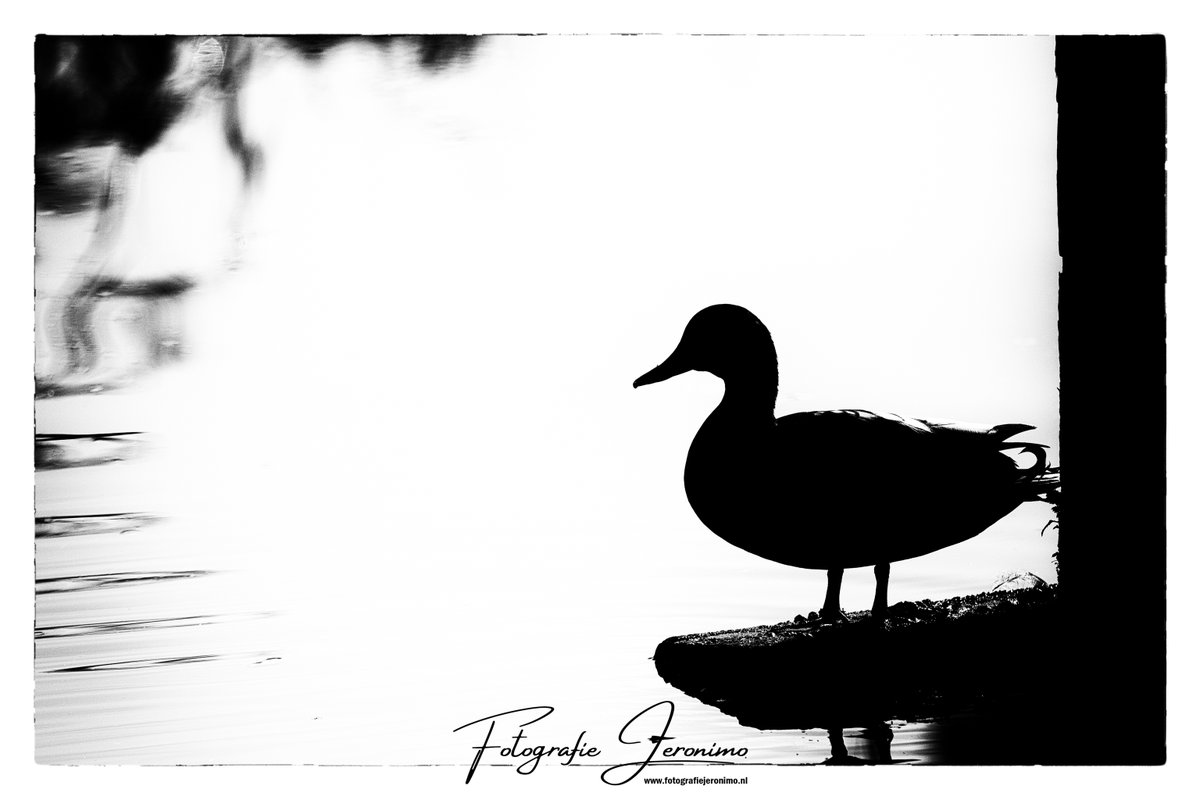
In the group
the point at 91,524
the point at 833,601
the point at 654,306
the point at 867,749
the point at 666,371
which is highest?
the point at 654,306

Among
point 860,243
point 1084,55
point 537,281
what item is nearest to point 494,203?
point 537,281

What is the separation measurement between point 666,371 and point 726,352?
0.10 meters

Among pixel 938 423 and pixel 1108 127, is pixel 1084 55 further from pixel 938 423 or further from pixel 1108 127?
pixel 938 423

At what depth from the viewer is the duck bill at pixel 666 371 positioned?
1.89m

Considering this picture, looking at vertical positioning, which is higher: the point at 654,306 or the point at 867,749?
the point at 654,306

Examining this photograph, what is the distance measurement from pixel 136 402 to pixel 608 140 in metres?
0.94

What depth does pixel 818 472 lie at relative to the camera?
1873 mm

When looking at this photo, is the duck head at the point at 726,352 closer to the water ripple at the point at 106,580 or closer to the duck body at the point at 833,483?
the duck body at the point at 833,483

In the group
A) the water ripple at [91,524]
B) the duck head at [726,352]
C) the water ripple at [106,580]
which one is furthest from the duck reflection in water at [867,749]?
the water ripple at [91,524]

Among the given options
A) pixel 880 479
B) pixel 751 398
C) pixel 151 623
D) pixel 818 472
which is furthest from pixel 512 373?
pixel 151 623

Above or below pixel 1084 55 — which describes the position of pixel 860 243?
below

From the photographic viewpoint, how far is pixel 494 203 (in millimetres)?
1968

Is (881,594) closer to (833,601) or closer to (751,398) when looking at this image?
(833,601)

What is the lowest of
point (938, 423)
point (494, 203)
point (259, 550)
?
point (259, 550)
